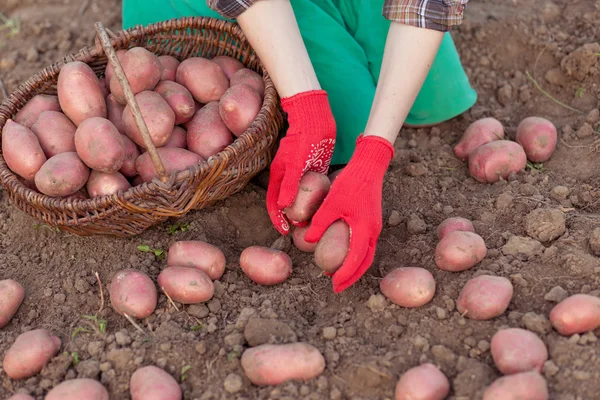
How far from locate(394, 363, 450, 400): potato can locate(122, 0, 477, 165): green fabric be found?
1.13 metres

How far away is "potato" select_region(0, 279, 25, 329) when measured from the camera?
6.12ft

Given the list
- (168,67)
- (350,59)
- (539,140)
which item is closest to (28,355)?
(168,67)

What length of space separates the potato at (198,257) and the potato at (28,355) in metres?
0.42

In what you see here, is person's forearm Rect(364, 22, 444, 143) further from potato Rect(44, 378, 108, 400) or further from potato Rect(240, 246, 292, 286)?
A: potato Rect(44, 378, 108, 400)

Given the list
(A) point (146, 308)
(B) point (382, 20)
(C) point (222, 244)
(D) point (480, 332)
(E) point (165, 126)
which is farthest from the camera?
(B) point (382, 20)

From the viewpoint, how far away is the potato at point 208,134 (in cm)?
203

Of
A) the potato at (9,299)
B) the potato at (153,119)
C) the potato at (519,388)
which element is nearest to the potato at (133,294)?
the potato at (9,299)

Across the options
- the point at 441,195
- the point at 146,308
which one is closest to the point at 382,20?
the point at 441,195

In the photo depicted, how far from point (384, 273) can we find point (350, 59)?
3.25ft

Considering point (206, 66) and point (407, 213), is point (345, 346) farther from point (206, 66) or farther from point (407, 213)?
point (206, 66)

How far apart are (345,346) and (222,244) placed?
635mm

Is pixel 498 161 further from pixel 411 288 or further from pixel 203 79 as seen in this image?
pixel 203 79

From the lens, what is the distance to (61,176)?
1.87m

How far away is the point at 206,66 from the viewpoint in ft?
7.13
